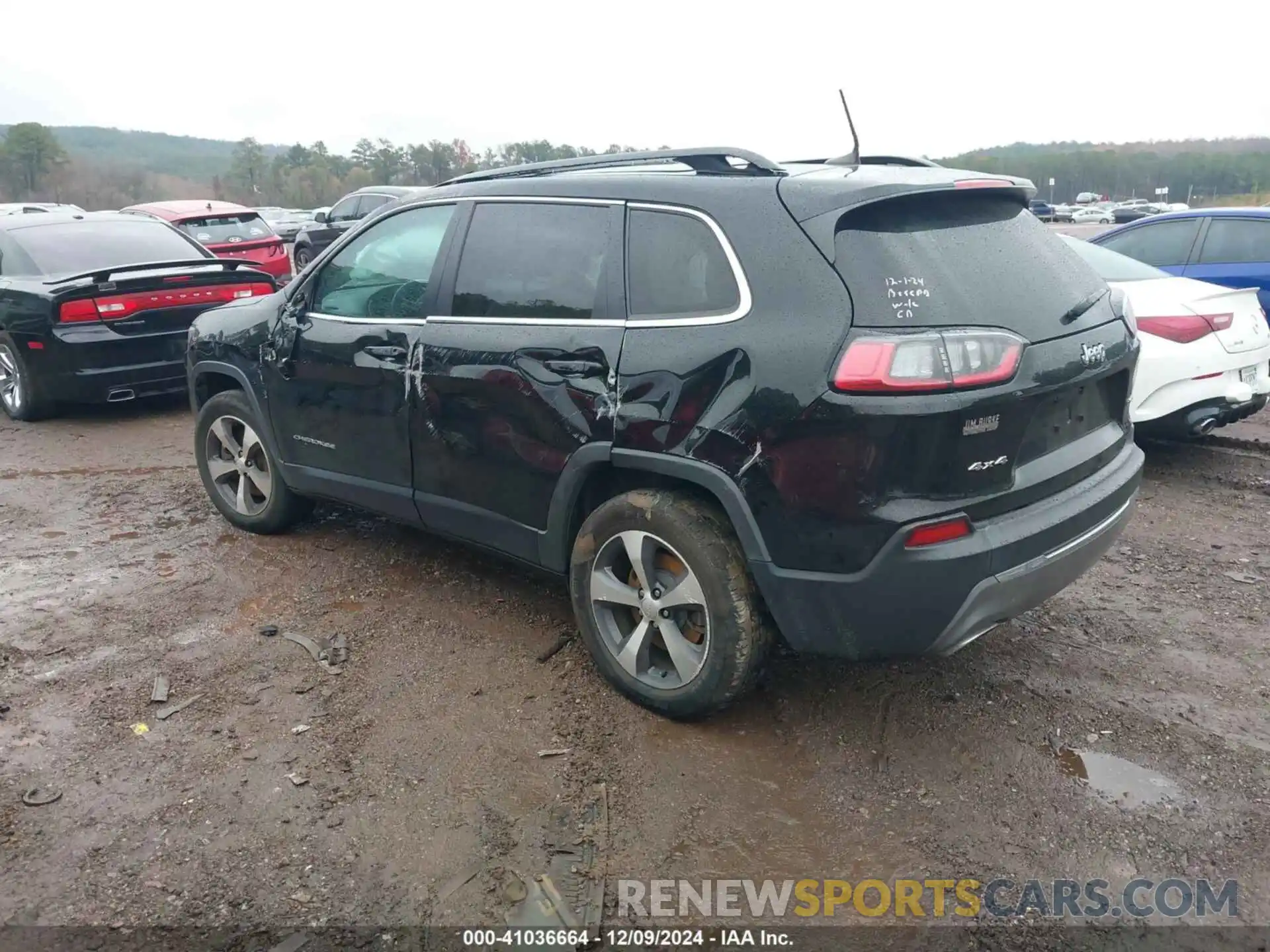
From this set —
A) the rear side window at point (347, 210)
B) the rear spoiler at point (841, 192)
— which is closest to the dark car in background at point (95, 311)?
the rear spoiler at point (841, 192)

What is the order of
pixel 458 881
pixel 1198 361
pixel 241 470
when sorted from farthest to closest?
1. pixel 1198 361
2. pixel 241 470
3. pixel 458 881

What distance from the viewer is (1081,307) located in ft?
10.6

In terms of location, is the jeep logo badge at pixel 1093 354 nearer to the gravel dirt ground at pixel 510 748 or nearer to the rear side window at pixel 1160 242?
the gravel dirt ground at pixel 510 748

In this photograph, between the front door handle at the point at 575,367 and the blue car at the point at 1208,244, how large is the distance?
6.39 metres

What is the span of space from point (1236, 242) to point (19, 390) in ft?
32.1

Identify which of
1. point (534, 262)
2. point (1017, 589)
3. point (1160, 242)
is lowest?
point (1017, 589)

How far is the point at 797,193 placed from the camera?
303cm

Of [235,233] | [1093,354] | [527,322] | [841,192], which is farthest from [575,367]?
[235,233]

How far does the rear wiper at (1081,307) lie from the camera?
3117 millimetres

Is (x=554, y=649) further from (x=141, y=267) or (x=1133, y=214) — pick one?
(x=1133, y=214)

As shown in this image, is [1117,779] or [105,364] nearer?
[1117,779]

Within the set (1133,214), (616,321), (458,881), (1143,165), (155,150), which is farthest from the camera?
(155,150)

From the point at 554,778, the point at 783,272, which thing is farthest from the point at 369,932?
the point at 783,272

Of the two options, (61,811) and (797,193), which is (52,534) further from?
(797,193)
